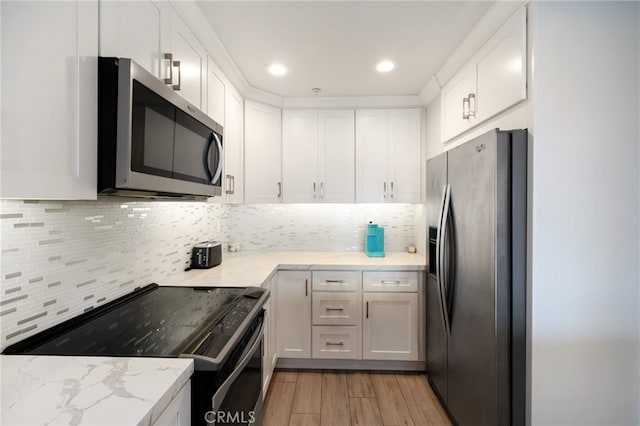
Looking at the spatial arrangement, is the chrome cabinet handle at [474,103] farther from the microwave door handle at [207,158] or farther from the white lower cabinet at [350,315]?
the microwave door handle at [207,158]

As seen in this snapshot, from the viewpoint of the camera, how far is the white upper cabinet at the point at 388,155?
283cm

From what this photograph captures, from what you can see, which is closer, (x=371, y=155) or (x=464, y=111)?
(x=464, y=111)

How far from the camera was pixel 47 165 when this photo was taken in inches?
29.7

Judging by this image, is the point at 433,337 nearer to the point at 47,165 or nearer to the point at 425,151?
the point at 425,151

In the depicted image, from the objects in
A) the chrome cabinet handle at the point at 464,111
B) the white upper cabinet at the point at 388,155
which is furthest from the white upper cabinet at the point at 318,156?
the chrome cabinet handle at the point at 464,111

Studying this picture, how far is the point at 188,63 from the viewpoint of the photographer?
156cm

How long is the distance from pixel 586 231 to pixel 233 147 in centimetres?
226

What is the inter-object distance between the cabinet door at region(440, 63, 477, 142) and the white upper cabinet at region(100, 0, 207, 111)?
1681 millimetres

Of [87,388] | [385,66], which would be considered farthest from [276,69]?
[87,388]

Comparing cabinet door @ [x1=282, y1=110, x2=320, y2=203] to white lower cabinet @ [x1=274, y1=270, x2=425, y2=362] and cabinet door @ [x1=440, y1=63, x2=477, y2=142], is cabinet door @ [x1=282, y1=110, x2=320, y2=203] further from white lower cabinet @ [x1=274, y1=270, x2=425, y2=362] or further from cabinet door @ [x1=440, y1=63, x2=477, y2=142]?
cabinet door @ [x1=440, y1=63, x2=477, y2=142]

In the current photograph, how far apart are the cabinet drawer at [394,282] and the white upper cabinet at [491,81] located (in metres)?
1.16

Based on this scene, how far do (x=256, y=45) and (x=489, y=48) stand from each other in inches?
55.7

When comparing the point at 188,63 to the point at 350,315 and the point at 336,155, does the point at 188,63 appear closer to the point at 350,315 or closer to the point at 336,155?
the point at 336,155

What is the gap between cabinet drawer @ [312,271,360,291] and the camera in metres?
2.50
